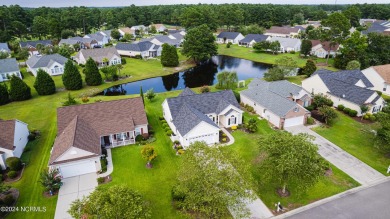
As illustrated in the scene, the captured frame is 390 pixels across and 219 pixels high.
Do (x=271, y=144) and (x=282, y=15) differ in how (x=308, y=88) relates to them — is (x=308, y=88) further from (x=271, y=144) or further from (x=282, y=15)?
(x=282, y=15)

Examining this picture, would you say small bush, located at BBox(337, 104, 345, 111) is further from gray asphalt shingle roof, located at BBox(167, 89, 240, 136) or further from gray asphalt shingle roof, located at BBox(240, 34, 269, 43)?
gray asphalt shingle roof, located at BBox(240, 34, 269, 43)

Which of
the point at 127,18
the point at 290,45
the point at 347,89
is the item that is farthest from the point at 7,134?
the point at 127,18

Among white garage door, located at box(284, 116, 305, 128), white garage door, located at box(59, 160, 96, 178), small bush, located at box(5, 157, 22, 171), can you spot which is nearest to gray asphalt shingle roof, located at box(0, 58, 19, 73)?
small bush, located at box(5, 157, 22, 171)

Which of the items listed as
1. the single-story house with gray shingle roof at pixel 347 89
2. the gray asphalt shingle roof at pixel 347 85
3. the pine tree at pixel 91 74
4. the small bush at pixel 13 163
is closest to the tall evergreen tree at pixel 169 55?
the pine tree at pixel 91 74

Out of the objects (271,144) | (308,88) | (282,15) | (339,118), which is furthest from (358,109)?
(282,15)

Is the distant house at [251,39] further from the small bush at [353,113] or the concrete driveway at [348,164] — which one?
the concrete driveway at [348,164]

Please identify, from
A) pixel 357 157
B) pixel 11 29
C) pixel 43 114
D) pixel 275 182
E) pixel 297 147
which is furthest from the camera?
pixel 11 29
